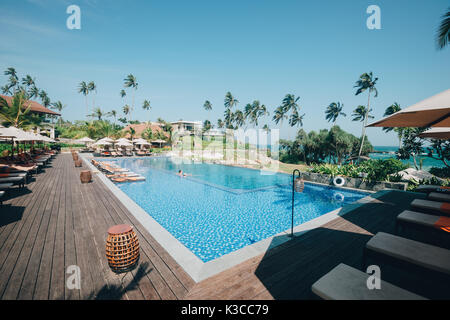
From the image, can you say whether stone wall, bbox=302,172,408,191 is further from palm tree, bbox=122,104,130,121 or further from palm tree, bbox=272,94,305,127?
palm tree, bbox=122,104,130,121

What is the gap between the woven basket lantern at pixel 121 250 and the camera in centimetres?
354

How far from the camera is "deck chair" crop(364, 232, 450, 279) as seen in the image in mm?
2951

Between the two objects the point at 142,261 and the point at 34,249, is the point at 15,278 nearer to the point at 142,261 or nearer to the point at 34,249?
the point at 34,249

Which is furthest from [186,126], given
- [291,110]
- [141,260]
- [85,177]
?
[141,260]

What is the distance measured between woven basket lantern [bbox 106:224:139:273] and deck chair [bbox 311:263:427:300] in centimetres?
326

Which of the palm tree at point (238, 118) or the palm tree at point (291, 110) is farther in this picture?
the palm tree at point (238, 118)

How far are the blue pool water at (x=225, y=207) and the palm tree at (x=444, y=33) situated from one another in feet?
32.1

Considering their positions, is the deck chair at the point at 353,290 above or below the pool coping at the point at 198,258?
above

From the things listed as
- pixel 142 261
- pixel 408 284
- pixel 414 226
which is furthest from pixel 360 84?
pixel 142 261

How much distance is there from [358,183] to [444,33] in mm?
9518

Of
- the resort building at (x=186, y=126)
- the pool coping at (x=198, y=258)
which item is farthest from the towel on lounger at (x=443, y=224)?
the resort building at (x=186, y=126)

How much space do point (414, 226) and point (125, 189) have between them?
13.9 meters

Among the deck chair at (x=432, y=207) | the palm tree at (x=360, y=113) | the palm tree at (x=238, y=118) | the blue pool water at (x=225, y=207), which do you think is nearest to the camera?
the deck chair at (x=432, y=207)

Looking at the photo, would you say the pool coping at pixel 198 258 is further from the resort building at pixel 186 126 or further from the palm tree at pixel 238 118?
the resort building at pixel 186 126
